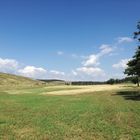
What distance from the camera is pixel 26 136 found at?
1553 cm

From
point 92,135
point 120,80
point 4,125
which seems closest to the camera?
point 92,135

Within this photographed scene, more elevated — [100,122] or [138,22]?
[138,22]

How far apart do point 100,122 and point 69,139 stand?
5.77 meters

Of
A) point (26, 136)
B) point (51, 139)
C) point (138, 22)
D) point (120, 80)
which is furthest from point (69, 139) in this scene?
point (120, 80)

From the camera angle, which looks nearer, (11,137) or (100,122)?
(11,137)

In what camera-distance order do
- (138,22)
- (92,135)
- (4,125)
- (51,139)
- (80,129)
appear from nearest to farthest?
(51,139) → (92,135) → (80,129) → (4,125) → (138,22)

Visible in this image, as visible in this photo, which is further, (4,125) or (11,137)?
(4,125)

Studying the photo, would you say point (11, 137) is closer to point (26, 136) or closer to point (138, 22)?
point (26, 136)

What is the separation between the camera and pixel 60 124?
19.3 metres

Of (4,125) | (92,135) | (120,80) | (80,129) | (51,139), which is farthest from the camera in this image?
(120,80)

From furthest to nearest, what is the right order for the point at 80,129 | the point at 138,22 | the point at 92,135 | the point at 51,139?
the point at 138,22 < the point at 80,129 < the point at 92,135 < the point at 51,139

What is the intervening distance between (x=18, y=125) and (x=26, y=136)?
378cm

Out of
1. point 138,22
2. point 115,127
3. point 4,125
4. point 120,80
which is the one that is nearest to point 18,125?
point 4,125

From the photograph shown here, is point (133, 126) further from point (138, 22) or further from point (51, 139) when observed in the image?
point (138, 22)
